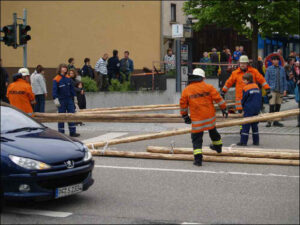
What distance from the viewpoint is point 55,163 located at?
7234 millimetres

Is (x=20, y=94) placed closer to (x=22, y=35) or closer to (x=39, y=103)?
(x=39, y=103)

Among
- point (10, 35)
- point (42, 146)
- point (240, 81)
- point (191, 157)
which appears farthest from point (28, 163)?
point (10, 35)

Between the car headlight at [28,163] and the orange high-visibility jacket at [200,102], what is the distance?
397 cm

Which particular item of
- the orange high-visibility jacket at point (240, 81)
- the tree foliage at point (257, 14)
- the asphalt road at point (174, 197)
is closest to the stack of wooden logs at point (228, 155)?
the asphalt road at point (174, 197)

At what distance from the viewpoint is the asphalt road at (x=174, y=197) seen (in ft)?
23.1

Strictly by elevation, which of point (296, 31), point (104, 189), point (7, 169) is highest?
point (296, 31)

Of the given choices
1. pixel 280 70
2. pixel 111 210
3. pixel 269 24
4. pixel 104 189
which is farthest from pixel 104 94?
pixel 111 210

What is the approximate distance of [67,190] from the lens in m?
7.36

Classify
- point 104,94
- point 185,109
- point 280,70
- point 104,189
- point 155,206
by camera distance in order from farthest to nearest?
point 104,94 → point 280,70 → point 185,109 → point 104,189 → point 155,206

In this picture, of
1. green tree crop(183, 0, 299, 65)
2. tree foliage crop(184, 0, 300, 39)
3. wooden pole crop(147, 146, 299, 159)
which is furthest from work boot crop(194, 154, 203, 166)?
tree foliage crop(184, 0, 300, 39)

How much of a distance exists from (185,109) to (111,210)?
357 cm

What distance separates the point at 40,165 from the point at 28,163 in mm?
138

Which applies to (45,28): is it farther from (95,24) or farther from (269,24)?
(269,24)

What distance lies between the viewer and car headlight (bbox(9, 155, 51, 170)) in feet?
23.1
